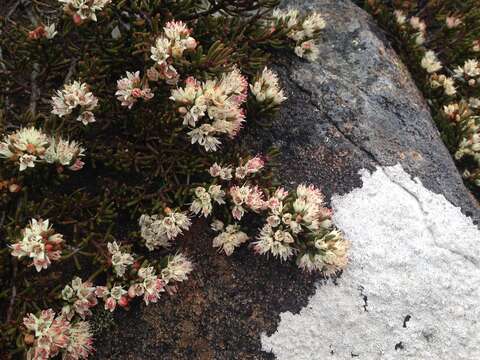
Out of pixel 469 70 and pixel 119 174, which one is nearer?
pixel 119 174

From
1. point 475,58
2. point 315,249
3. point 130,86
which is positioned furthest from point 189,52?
point 475,58

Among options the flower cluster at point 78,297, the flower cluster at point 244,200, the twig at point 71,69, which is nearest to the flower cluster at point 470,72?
the flower cluster at point 244,200

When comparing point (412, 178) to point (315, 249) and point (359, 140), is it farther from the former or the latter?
point (315, 249)

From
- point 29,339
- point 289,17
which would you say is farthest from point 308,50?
point 29,339

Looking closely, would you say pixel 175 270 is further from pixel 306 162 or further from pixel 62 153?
pixel 306 162

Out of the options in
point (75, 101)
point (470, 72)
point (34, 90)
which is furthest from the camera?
point (470, 72)

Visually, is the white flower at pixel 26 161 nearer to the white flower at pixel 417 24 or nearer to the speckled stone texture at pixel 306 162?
the speckled stone texture at pixel 306 162
